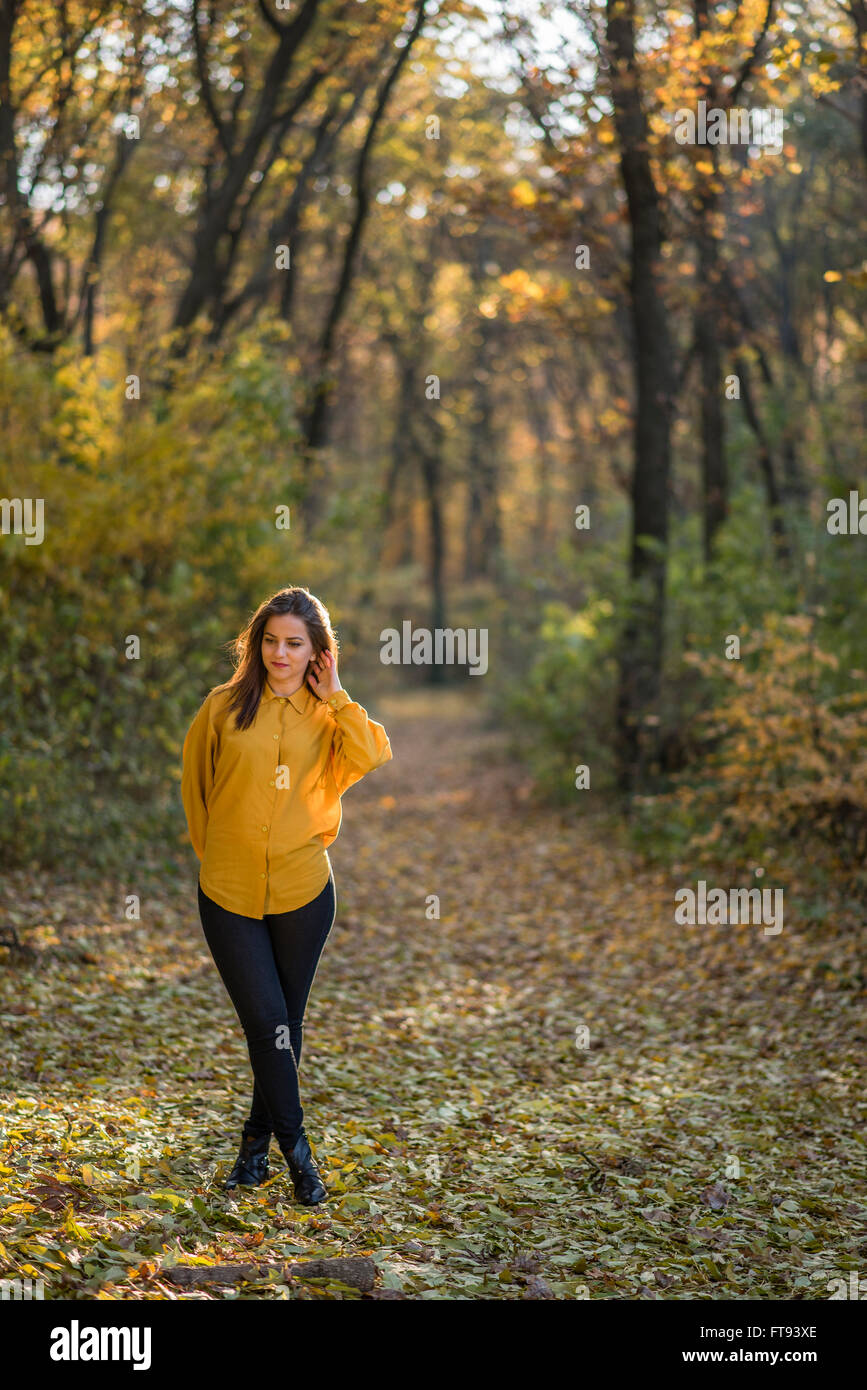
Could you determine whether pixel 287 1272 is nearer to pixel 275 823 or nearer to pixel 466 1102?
pixel 275 823

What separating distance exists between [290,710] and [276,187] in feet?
41.0

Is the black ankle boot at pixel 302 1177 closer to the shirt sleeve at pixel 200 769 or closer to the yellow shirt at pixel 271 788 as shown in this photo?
the yellow shirt at pixel 271 788

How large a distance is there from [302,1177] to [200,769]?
1423 millimetres

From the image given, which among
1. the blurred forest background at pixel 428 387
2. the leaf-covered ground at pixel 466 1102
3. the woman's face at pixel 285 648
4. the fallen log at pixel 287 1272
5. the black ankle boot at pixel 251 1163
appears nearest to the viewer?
the fallen log at pixel 287 1272

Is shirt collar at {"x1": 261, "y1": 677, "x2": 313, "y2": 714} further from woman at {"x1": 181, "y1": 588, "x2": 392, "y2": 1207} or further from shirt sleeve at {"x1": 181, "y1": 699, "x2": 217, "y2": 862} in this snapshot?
shirt sleeve at {"x1": 181, "y1": 699, "x2": 217, "y2": 862}

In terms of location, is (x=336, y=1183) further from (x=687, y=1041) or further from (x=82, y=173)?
(x=82, y=173)

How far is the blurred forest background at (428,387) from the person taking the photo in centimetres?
830

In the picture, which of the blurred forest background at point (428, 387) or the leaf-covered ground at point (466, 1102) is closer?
the leaf-covered ground at point (466, 1102)

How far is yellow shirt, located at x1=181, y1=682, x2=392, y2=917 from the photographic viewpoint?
4078 mm

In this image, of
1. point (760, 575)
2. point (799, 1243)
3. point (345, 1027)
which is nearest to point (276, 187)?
point (760, 575)

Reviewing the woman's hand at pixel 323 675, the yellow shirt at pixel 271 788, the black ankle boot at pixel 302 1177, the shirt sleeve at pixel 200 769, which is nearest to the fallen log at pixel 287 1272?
the black ankle boot at pixel 302 1177

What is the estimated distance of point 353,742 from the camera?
420 cm

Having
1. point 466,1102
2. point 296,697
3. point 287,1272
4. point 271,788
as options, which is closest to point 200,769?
point 271,788

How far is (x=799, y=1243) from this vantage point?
13.8ft
